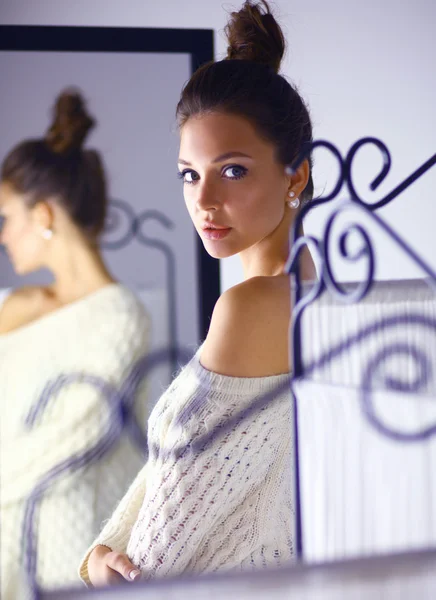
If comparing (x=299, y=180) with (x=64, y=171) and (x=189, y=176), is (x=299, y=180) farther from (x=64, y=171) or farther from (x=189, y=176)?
(x=64, y=171)

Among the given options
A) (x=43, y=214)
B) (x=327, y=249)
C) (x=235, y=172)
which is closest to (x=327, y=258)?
(x=327, y=249)

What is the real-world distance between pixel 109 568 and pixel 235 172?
439mm

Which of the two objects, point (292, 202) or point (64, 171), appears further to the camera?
point (64, 171)

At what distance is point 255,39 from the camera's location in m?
0.95

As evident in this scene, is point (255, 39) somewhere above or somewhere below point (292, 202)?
above

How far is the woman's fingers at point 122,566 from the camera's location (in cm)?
72

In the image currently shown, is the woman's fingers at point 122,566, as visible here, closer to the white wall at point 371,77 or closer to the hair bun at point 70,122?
the hair bun at point 70,122

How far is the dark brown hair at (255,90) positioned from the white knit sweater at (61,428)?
334mm

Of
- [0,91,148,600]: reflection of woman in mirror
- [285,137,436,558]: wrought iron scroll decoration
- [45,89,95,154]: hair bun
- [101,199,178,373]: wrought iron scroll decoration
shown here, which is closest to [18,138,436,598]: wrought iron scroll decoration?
[285,137,436,558]: wrought iron scroll decoration

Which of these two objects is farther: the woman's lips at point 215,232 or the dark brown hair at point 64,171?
the dark brown hair at point 64,171

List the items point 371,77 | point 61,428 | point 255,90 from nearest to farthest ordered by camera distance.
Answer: point 255,90
point 61,428
point 371,77

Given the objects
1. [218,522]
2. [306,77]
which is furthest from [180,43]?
[218,522]

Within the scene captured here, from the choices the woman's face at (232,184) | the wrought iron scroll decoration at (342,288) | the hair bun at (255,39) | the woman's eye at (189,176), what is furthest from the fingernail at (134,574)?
the hair bun at (255,39)

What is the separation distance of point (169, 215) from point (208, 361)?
21.3 inches
